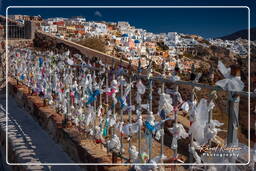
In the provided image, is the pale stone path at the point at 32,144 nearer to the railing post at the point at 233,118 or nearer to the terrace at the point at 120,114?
the terrace at the point at 120,114

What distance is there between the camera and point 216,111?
1.79 m

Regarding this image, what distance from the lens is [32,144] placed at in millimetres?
2941

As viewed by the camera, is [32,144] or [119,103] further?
[32,144]

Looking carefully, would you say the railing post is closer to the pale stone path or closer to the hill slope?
the hill slope

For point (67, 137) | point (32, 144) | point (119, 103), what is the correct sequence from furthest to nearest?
point (32, 144) → point (67, 137) → point (119, 103)

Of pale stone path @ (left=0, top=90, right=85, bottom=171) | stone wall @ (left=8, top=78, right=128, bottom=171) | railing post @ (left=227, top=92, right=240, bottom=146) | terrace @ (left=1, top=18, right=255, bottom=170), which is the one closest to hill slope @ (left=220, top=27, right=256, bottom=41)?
terrace @ (left=1, top=18, right=255, bottom=170)

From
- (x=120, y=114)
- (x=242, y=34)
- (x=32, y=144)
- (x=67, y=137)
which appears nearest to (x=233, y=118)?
(x=242, y=34)

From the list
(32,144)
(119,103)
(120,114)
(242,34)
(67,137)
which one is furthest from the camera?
(32,144)

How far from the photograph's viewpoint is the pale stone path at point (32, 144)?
2.57 metres

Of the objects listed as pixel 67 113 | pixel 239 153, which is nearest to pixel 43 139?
pixel 67 113

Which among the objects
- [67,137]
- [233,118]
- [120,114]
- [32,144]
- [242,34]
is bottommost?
[32,144]

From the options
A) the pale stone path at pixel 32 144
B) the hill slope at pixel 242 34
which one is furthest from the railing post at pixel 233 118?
the pale stone path at pixel 32 144

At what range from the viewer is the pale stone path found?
8.44 ft

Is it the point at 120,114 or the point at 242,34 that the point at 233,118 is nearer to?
the point at 242,34
